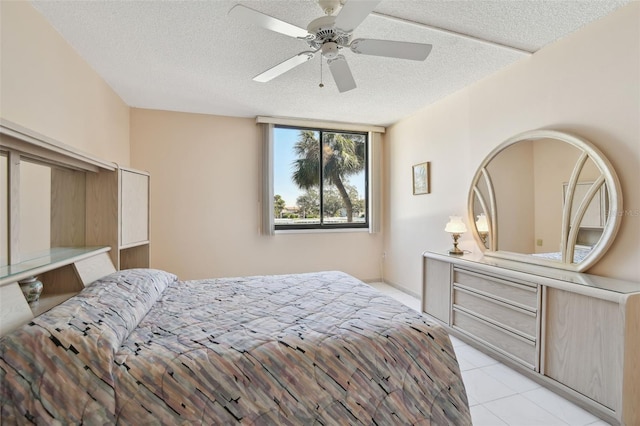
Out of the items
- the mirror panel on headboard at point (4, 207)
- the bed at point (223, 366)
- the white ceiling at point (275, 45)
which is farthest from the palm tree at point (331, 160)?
the mirror panel on headboard at point (4, 207)

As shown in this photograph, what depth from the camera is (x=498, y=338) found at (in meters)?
2.39

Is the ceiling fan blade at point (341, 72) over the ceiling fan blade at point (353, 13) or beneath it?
→ beneath

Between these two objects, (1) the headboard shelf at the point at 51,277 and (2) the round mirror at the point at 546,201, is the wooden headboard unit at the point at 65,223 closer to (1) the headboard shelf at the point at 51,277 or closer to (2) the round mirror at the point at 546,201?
(1) the headboard shelf at the point at 51,277

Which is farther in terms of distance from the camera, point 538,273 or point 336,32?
point 538,273

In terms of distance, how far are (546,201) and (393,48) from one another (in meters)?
1.71

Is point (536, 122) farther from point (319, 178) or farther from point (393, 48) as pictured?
point (319, 178)

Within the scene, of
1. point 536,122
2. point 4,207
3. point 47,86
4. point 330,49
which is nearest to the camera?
point 4,207

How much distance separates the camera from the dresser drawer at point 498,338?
2.14 meters

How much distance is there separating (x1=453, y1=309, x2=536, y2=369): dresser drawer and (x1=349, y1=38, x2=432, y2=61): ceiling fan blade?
2.09 meters

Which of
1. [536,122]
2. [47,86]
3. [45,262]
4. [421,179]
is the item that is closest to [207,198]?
[47,86]

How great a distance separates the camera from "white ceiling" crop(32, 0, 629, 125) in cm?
195

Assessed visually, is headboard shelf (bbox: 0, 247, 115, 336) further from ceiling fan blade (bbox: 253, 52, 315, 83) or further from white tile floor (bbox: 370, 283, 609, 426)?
white tile floor (bbox: 370, 283, 609, 426)

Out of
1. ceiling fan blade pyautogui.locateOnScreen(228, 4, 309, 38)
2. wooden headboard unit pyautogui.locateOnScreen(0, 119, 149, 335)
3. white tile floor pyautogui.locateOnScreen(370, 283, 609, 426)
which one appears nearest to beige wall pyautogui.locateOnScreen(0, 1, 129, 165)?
wooden headboard unit pyautogui.locateOnScreen(0, 119, 149, 335)

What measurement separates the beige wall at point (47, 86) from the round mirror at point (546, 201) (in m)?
3.56
